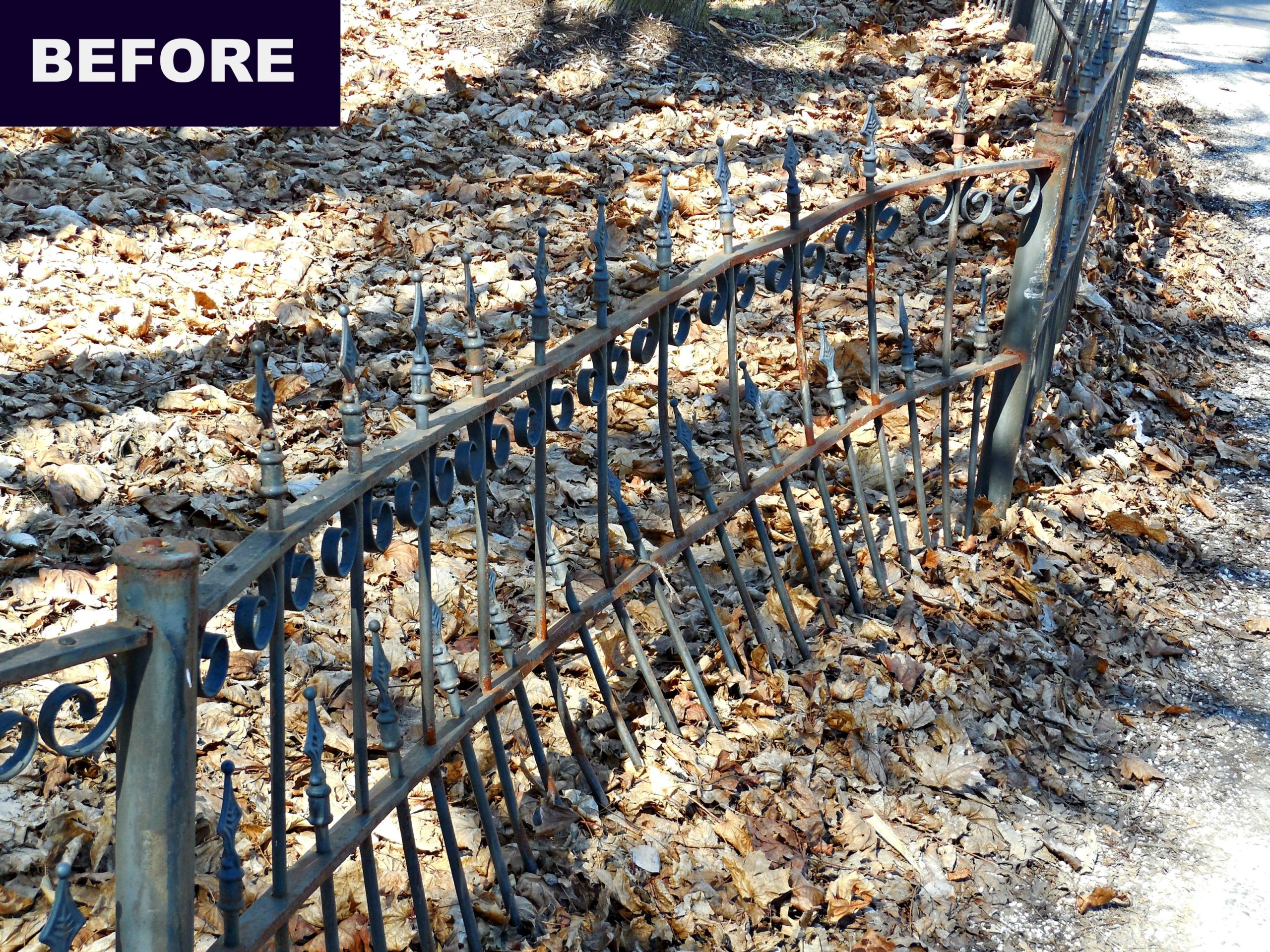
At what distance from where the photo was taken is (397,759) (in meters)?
2.29

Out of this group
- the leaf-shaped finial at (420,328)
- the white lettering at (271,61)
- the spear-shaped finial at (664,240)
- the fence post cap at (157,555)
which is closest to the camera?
the fence post cap at (157,555)

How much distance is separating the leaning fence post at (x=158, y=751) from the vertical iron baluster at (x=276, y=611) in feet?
0.75

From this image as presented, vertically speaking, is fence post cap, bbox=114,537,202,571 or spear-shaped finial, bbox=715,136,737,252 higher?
spear-shaped finial, bbox=715,136,737,252

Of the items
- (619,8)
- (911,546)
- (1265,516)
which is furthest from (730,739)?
(619,8)

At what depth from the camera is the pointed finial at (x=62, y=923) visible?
1473 mm

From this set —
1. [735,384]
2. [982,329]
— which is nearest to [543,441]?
[735,384]

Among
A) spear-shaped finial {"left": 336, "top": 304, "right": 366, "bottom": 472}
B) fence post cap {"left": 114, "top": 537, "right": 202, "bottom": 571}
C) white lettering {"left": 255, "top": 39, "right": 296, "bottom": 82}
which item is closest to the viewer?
fence post cap {"left": 114, "top": 537, "right": 202, "bottom": 571}

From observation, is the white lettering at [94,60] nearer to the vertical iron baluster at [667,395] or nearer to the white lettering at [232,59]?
the white lettering at [232,59]

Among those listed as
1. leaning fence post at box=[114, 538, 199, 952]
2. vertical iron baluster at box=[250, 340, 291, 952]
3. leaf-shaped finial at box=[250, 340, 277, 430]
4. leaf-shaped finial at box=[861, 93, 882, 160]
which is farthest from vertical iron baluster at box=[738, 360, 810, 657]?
leaning fence post at box=[114, 538, 199, 952]

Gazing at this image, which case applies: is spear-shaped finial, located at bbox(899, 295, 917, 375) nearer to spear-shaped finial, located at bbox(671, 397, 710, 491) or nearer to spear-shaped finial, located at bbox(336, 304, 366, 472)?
spear-shaped finial, located at bbox(671, 397, 710, 491)

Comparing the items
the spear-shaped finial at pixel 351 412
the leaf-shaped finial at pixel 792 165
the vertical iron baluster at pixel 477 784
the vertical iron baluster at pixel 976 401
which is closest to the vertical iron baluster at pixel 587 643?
the vertical iron baluster at pixel 477 784

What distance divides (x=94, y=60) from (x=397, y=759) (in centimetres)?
645

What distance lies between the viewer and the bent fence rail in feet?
5.14

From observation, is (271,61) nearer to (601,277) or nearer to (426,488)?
(601,277)
